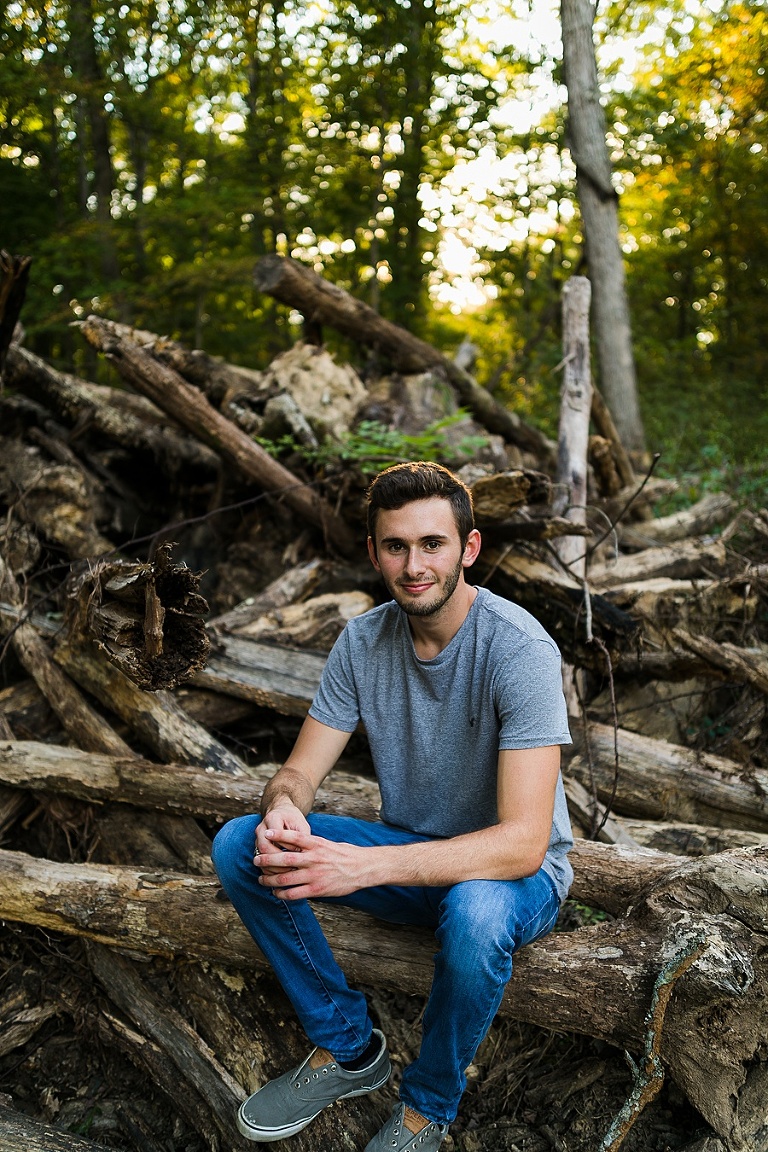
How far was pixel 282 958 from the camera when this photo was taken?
2568 mm

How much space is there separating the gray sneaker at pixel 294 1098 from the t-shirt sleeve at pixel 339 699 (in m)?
1.04

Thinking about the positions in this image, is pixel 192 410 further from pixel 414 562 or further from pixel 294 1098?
pixel 294 1098

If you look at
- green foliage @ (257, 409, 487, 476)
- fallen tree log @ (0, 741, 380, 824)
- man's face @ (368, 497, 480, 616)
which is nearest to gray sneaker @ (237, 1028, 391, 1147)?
fallen tree log @ (0, 741, 380, 824)

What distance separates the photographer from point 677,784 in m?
3.87

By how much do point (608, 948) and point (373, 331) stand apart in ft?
19.0

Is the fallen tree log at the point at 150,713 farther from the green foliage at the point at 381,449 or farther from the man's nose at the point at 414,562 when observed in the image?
the green foliage at the point at 381,449

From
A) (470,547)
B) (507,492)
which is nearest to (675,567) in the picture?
(507,492)

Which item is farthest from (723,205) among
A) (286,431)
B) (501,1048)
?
(501,1048)

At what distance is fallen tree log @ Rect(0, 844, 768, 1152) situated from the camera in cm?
228

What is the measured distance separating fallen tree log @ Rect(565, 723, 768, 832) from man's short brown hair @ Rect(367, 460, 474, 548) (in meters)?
1.63

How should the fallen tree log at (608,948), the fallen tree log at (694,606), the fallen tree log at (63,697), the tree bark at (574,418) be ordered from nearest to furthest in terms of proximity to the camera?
1. the fallen tree log at (608,948)
2. the fallen tree log at (63,697)
3. the fallen tree log at (694,606)
4. the tree bark at (574,418)

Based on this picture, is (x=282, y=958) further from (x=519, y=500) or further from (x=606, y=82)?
(x=606, y=82)

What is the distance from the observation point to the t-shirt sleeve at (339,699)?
281 centimetres

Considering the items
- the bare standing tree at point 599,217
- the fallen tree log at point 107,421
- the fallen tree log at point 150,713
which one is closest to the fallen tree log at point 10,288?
the fallen tree log at point 107,421
